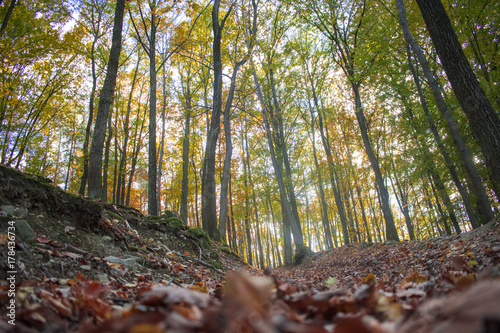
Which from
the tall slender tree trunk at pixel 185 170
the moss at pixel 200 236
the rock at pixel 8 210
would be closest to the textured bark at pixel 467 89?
the moss at pixel 200 236

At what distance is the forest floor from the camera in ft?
2.36

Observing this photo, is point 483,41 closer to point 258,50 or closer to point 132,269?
point 258,50

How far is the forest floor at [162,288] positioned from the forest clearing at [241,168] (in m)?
0.01

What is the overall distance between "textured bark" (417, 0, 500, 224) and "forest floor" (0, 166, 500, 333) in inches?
49.4

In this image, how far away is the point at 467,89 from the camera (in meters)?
4.08

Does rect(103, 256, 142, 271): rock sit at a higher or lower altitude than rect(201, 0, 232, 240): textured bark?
lower

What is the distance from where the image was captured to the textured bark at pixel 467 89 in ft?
12.8

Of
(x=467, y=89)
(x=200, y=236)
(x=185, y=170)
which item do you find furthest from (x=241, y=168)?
(x=467, y=89)

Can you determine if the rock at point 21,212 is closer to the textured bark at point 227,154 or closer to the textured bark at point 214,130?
the textured bark at point 214,130

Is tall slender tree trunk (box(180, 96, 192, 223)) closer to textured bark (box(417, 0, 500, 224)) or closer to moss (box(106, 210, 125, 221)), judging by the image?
moss (box(106, 210, 125, 221))

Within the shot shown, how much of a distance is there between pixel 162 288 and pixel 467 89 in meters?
5.19

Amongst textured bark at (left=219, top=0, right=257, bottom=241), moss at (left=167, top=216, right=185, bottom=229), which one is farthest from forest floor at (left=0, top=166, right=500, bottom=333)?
textured bark at (left=219, top=0, right=257, bottom=241)

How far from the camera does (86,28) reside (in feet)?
39.3

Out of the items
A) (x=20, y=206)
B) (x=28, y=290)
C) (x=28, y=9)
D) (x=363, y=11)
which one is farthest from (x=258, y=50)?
(x=28, y=290)
